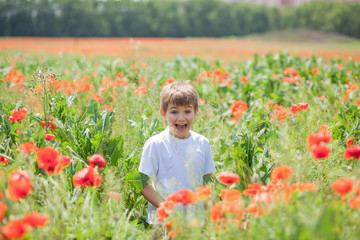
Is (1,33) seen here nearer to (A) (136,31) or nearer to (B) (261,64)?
(A) (136,31)

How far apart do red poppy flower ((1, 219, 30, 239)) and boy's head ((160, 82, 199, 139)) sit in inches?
46.3

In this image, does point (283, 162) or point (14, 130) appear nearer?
point (283, 162)

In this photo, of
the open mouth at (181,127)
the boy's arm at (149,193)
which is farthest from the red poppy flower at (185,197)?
the open mouth at (181,127)

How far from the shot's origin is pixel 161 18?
55.5m

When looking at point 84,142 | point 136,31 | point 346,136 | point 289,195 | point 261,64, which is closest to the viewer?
point 289,195

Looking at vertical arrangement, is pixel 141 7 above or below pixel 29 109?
above

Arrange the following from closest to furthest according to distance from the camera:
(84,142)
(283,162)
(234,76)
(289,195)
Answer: (289,195) < (283,162) < (84,142) < (234,76)

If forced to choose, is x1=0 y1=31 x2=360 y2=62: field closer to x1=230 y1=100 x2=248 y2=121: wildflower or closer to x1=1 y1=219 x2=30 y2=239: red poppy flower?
x1=230 y1=100 x2=248 y2=121: wildflower

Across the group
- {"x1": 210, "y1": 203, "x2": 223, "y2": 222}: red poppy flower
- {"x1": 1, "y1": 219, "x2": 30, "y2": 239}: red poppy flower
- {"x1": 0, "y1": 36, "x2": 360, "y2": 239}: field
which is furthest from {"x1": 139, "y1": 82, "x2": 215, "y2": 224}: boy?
{"x1": 1, "y1": 219, "x2": 30, "y2": 239}: red poppy flower

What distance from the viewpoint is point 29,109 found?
10.7ft

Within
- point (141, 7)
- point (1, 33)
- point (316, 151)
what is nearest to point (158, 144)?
point (316, 151)

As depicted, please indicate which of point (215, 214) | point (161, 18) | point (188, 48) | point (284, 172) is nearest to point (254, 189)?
point (284, 172)

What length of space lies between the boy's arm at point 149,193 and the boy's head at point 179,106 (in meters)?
0.34

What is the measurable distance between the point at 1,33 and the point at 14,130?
45.8 meters
